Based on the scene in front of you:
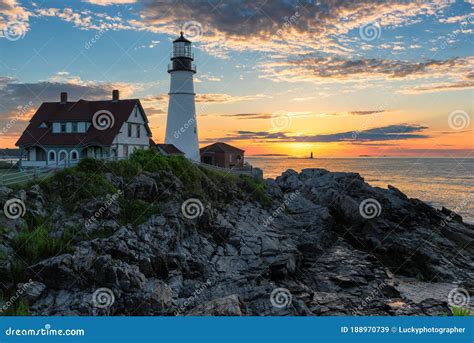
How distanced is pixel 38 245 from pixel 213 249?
836cm

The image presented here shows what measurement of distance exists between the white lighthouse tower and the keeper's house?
502 cm

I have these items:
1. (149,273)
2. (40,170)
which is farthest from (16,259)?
(40,170)

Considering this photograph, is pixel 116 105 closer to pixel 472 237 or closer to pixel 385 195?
pixel 385 195

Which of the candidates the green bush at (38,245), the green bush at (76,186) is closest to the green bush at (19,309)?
the green bush at (38,245)

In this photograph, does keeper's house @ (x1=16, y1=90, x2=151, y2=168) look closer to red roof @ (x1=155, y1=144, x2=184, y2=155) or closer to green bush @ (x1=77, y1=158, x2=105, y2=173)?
red roof @ (x1=155, y1=144, x2=184, y2=155)

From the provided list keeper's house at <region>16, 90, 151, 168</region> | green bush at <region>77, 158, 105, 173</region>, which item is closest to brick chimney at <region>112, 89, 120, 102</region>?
keeper's house at <region>16, 90, 151, 168</region>

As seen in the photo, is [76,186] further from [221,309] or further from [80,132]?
[80,132]

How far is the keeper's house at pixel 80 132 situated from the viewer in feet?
112

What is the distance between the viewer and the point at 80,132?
34969mm

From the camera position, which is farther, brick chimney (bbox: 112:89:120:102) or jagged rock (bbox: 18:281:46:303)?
brick chimney (bbox: 112:89:120:102)

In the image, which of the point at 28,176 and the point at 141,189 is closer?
the point at 28,176

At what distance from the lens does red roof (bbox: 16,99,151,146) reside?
3425 centimetres

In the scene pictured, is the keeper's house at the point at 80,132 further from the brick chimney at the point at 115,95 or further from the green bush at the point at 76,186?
the green bush at the point at 76,186

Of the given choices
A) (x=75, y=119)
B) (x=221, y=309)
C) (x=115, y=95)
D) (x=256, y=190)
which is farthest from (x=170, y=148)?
(x=221, y=309)
